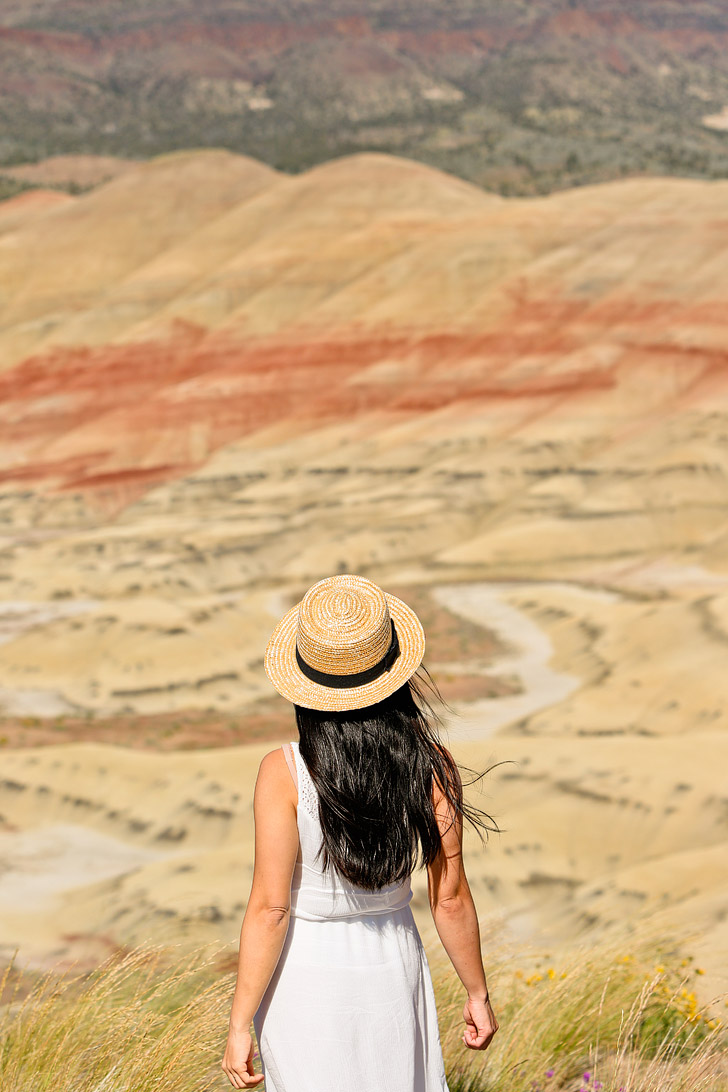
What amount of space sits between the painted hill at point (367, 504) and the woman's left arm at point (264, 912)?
326cm

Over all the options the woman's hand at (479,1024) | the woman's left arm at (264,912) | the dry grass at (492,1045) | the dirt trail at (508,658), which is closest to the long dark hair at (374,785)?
the woman's left arm at (264,912)

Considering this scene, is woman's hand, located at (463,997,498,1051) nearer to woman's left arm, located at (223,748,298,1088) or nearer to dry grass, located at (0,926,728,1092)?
woman's left arm, located at (223,748,298,1088)

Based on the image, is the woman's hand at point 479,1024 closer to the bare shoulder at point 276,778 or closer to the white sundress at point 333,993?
the white sundress at point 333,993

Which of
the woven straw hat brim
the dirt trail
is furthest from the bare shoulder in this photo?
the dirt trail

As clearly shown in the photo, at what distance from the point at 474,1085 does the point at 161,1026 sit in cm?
127

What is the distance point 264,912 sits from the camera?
128 inches

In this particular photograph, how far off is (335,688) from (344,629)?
18cm

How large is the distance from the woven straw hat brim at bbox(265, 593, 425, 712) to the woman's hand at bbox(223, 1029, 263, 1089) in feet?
3.17

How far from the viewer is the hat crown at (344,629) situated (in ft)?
10.7

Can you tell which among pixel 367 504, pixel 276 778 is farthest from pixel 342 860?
pixel 367 504

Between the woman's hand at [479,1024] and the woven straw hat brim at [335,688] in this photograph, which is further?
the woman's hand at [479,1024]

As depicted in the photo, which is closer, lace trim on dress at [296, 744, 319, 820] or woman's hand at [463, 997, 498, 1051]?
lace trim on dress at [296, 744, 319, 820]

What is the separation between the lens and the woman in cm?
326

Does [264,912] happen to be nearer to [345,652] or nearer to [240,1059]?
[240,1059]
